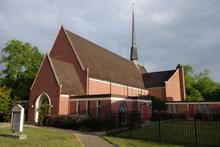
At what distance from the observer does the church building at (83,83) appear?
28.5m

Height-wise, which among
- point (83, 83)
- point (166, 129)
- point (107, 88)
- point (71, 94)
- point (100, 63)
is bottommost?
point (166, 129)

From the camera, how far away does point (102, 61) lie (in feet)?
131

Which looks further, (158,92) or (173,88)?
(173,88)

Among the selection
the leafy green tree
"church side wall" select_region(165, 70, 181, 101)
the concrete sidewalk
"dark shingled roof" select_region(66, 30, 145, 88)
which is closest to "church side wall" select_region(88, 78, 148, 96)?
"dark shingled roof" select_region(66, 30, 145, 88)

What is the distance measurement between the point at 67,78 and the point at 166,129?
1516 centimetres

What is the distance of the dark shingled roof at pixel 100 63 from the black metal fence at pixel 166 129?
958 centimetres

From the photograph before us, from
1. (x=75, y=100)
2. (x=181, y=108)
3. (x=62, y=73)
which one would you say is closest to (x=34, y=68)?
(x=62, y=73)

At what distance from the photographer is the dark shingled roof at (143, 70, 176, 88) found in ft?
163

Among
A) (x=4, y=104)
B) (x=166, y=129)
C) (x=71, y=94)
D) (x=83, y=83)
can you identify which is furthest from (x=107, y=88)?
(x=166, y=129)

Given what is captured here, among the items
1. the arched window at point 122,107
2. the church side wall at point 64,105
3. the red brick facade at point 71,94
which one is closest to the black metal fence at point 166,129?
the arched window at point 122,107

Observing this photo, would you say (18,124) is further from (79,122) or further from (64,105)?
(64,105)

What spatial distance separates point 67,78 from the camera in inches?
1235

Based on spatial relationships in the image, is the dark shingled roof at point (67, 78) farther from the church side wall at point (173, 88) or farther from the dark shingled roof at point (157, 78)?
the church side wall at point (173, 88)

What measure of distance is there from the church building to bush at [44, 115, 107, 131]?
2.82m
